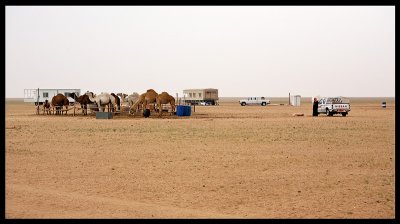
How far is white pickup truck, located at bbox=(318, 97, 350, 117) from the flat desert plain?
19.0m

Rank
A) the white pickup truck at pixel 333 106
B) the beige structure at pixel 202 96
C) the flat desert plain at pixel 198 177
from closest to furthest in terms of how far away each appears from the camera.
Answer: the flat desert plain at pixel 198 177, the white pickup truck at pixel 333 106, the beige structure at pixel 202 96

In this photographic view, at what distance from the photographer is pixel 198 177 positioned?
13.4 meters

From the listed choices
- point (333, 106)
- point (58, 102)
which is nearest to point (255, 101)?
point (333, 106)

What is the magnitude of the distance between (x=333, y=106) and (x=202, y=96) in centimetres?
4224

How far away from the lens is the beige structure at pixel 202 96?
270 feet

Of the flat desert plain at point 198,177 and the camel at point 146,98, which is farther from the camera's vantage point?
the camel at point 146,98

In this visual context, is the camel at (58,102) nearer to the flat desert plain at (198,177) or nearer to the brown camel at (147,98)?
the brown camel at (147,98)

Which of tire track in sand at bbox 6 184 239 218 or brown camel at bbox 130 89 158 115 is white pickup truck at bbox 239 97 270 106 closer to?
brown camel at bbox 130 89 158 115

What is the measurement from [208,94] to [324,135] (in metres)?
59.8

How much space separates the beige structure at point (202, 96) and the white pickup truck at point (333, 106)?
4028 centimetres

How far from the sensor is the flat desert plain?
10156mm

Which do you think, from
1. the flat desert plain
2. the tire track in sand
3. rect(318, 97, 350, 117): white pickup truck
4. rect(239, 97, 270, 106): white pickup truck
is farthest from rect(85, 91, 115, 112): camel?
rect(239, 97, 270, 106): white pickup truck

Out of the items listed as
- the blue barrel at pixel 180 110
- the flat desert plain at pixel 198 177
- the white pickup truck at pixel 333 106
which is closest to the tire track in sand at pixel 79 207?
the flat desert plain at pixel 198 177

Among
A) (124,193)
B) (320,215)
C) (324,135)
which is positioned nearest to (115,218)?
(124,193)
